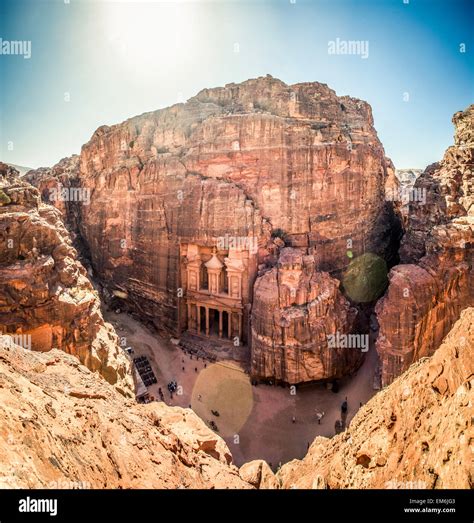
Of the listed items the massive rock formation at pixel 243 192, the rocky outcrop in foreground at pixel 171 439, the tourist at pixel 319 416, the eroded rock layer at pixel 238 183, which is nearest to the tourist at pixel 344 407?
the tourist at pixel 319 416

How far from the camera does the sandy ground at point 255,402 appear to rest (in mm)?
20094

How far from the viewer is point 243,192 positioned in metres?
27.5

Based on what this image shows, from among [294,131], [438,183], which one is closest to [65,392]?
[294,131]

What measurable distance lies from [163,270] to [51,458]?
1025 inches

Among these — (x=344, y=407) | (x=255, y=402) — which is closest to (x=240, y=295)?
(x=255, y=402)

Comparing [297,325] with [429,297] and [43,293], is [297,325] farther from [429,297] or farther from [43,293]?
[43,293]

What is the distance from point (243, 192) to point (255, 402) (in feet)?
52.3

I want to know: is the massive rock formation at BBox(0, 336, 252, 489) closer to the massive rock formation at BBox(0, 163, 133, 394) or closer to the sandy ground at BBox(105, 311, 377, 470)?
the massive rock formation at BBox(0, 163, 133, 394)

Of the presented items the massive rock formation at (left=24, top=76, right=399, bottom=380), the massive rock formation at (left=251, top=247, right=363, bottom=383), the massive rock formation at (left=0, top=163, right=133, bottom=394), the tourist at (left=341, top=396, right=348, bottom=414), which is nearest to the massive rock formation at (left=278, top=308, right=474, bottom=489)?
the massive rock formation at (left=0, top=163, right=133, bottom=394)

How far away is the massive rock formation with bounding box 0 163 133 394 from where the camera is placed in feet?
48.3

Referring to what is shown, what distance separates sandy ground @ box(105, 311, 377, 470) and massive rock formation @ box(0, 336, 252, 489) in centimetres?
1023

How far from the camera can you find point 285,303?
23672 millimetres

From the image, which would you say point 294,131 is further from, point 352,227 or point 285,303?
point 285,303

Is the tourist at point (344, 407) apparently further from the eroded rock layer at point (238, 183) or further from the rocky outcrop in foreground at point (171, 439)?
the rocky outcrop in foreground at point (171, 439)
